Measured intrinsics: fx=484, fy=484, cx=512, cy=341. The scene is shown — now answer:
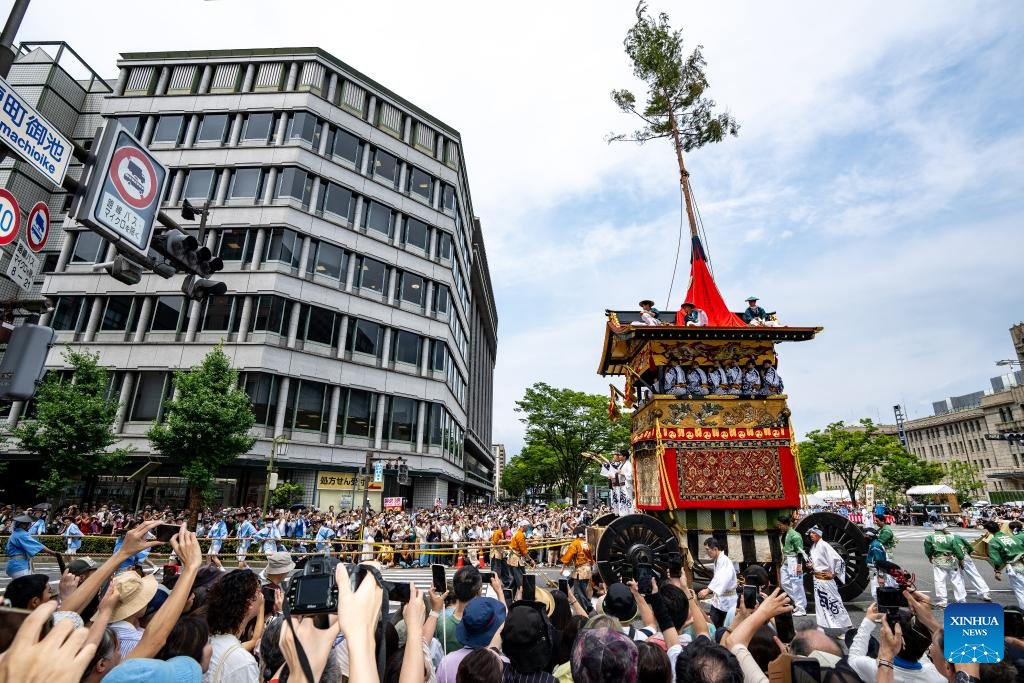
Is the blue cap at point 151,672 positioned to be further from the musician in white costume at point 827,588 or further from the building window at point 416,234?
the building window at point 416,234

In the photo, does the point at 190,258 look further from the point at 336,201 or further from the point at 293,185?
the point at 336,201

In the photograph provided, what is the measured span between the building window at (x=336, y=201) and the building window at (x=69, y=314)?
1470 centimetres

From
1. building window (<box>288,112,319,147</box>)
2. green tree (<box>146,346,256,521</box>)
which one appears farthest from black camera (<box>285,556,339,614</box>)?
building window (<box>288,112,319,147</box>)

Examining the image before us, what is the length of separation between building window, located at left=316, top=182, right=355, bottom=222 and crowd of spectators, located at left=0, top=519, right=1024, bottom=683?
3093cm

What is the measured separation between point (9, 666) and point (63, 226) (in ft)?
128

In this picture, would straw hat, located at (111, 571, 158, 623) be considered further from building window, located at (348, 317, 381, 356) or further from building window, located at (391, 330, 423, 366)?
building window, located at (391, 330, 423, 366)

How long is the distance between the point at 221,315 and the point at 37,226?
25019 mm

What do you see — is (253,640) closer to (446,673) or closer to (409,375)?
(446,673)

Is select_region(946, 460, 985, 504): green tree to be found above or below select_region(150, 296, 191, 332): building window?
below

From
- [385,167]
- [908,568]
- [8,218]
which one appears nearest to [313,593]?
[8,218]

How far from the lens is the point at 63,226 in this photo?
97.8 ft

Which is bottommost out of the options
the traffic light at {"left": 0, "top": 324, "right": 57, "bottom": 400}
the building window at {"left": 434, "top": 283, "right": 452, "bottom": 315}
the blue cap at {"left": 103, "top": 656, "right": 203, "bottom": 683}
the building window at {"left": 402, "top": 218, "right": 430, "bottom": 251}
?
the blue cap at {"left": 103, "top": 656, "right": 203, "bottom": 683}

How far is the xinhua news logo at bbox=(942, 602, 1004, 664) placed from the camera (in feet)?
7.26

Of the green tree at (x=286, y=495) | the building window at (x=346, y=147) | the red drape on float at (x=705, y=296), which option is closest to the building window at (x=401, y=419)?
the green tree at (x=286, y=495)
